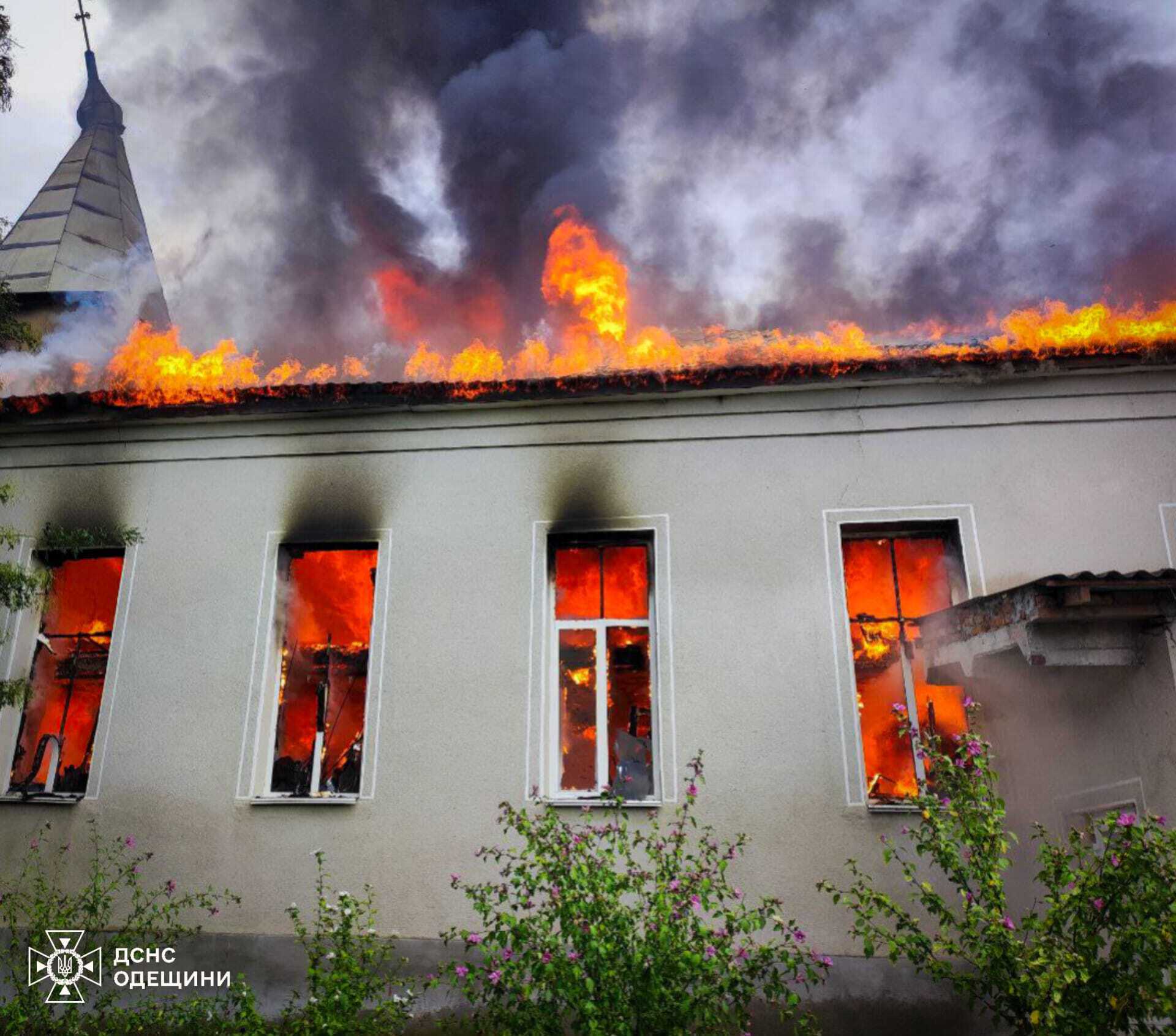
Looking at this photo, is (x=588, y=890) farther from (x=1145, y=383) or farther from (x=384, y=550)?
(x=1145, y=383)

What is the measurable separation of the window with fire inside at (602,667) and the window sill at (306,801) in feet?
5.68

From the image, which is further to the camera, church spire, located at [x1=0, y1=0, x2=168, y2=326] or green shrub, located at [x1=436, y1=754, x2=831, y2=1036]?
church spire, located at [x1=0, y1=0, x2=168, y2=326]

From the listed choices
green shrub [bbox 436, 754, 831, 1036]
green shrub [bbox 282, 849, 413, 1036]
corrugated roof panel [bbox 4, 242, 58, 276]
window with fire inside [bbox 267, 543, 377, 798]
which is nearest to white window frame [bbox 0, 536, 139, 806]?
window with fire inside [bbox 267, 543, 377, 798]

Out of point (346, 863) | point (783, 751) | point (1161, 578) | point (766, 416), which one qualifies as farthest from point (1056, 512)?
point (346, 863)

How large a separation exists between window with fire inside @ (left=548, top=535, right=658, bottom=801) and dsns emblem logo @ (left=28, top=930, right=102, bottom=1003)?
3869mm

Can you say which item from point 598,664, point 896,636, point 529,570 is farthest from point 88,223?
point 896,636

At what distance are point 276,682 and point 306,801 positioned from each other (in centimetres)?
124

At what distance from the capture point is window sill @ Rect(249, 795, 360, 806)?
7.42 m

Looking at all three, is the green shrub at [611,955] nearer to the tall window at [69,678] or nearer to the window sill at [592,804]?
the window sill at [592,804]

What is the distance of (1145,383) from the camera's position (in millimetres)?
7781

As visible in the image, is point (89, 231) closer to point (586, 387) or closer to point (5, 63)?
point (5, 63)

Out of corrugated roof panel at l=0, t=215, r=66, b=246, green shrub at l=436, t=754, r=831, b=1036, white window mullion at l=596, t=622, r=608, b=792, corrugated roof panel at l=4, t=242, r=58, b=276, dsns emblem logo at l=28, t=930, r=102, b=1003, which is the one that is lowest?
dsns emblem logo at l=28, t=930, r=102, b=1003

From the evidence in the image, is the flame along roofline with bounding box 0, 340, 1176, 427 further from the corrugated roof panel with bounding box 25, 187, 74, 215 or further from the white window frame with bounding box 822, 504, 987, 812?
the corrugated roof panel with bounding box 25, 187, 74, 215

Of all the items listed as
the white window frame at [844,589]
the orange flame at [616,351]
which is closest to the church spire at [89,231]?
the orange flame at [616,351]
